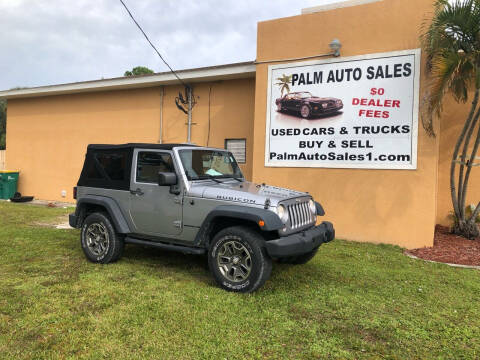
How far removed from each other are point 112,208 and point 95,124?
783 centimetres

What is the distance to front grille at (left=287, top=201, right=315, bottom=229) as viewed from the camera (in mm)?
4605

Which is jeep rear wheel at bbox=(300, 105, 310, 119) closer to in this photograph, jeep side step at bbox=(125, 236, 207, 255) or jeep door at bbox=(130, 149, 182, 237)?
jeep door at bbox=(130, 149, 182, 237)

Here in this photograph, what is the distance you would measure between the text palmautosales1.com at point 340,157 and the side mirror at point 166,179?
410 cm

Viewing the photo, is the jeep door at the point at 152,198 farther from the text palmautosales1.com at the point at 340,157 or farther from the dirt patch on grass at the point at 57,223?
the dirt patch on grass at the point at 57,223

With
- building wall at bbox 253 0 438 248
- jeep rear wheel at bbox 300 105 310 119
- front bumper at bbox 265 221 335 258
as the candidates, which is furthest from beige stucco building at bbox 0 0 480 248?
front bumper at bbox 265 221 335 258

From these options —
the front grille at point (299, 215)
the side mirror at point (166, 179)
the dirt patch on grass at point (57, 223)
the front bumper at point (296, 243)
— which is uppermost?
the side mirror at point (166, 179)

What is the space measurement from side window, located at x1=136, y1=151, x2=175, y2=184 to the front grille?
68.2 inches

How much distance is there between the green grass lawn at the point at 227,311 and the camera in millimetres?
3182

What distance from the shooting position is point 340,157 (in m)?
7.91

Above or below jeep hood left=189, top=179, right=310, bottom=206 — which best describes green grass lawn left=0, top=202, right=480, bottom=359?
below

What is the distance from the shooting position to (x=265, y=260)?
168 inches

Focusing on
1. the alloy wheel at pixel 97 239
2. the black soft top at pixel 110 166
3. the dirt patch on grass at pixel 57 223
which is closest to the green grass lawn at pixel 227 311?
the alloy wheel at pixel 97 239

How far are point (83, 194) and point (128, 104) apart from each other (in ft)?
21.1

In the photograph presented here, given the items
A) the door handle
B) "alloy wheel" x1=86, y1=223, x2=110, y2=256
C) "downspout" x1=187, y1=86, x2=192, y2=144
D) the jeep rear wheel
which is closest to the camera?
the door handle
